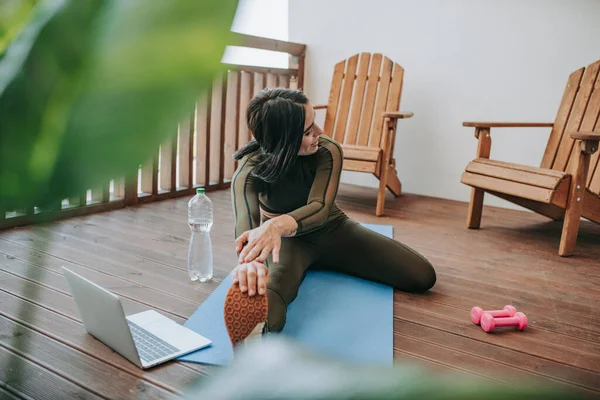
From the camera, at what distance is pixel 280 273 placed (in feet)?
6.79

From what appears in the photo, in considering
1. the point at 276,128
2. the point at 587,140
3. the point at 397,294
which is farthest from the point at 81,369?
the point at 587,140

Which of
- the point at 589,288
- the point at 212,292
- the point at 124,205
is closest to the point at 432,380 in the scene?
the point at 212,292

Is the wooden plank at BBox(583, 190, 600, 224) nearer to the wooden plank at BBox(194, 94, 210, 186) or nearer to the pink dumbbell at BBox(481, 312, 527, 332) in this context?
the pink dumbbell at BBox(481, 312, 527, 332)

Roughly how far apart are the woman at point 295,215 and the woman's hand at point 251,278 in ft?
0.18

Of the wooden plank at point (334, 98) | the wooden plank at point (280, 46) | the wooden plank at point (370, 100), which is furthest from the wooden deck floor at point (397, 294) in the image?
the wooden plank at point (280, 46)

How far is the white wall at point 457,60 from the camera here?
392cm

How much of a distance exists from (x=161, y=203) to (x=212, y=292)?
171cm

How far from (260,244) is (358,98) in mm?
2740

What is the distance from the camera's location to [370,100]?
4.25 m

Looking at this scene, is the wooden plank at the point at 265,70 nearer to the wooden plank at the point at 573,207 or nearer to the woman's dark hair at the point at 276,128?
the woman's dark hair at the point at 276,128

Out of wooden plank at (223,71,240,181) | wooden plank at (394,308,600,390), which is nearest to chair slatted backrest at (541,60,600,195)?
wooden plank at (394,308,600,390)

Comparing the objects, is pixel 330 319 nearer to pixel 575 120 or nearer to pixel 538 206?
pixel 538 206

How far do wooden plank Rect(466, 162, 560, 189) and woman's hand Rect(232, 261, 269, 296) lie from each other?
1880mm

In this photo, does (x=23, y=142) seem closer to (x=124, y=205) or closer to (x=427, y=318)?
(x=427, y=318)
